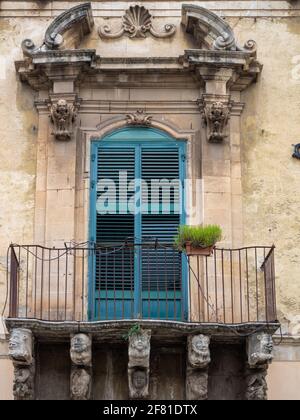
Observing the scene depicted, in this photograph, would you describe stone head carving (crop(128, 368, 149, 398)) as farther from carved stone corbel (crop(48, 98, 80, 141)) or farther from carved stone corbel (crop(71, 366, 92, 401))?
carved stone corbel (crop(48, 98, 80, 141))

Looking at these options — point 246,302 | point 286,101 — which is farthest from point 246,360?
point 286,101

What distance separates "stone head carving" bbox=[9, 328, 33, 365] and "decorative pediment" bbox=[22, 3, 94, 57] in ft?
11.9

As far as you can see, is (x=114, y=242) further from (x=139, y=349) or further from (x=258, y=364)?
Result: (x=258, y=364)

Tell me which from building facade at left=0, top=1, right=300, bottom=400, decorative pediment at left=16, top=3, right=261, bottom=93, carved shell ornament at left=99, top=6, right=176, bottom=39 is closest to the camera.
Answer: building facade at left=0, top=1, right=300, bottom=400

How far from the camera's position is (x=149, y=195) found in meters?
15.8

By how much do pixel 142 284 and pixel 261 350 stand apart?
1.82m

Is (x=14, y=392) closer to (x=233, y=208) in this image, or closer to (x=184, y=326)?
(x=184, y=326)

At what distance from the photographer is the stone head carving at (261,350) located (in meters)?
14.2

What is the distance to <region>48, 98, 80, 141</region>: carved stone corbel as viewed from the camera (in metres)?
15.7

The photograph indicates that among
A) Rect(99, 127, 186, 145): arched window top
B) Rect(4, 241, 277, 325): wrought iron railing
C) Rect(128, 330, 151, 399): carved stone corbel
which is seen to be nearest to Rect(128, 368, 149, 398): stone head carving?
Rect(128, 330, 151, 399): carved stone corbel

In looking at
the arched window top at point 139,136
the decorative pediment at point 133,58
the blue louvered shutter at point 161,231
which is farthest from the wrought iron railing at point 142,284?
the decorative pediment at point 133,58
